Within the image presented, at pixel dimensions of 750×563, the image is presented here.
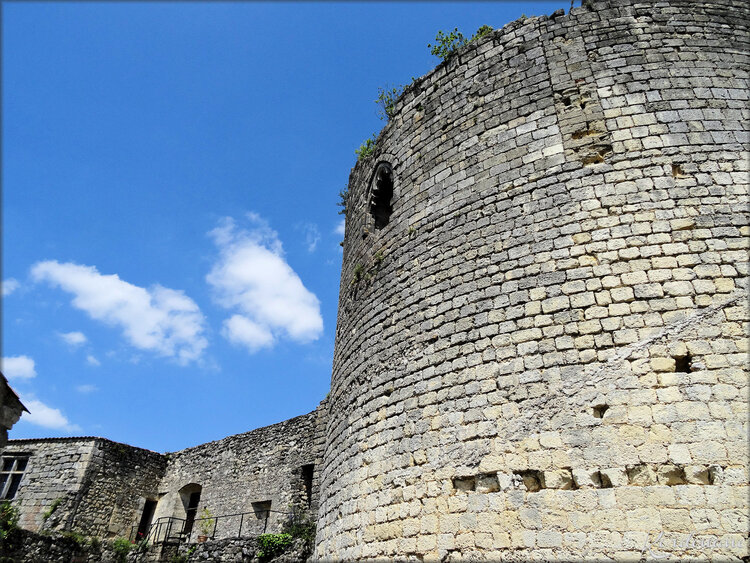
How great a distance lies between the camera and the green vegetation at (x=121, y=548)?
1532 centimetres

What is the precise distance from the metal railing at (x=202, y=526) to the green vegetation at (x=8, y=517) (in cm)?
325

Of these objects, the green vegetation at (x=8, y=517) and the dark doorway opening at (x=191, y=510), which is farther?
the dark doorway opening at (x=191, y=510)

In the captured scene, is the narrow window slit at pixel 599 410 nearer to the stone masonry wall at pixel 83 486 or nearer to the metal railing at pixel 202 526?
the metal railing at pixel 202 526

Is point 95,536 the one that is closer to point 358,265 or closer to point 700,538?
point 358,265

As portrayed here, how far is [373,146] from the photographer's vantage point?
27.5 ft

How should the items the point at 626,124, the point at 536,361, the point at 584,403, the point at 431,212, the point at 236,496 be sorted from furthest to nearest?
the point at 236,496, the point at 431,212, the point at 626,124, the point at 536,361, the point at 584,403

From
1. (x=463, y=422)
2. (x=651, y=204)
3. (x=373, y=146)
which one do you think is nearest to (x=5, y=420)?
(x=463, y=422)

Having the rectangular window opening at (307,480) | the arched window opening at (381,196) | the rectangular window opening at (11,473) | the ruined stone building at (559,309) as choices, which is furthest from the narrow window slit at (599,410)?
the rectangular window opening at (11,473)

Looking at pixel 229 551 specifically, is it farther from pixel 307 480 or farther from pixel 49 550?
pixel 49 550

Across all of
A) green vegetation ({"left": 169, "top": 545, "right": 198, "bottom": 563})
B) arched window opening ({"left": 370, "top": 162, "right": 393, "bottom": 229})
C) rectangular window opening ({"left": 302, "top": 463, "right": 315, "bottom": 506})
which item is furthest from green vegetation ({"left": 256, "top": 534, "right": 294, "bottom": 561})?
arched window opening ({"left": 370, "top": 162, "right": 393, "bottom": 229})

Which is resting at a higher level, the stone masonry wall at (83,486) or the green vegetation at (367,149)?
the green vegetation at (367,149)

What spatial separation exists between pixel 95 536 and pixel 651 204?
1721cm

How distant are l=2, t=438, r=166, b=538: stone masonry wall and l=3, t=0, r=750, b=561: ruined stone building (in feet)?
40.7

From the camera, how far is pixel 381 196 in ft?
26.7
